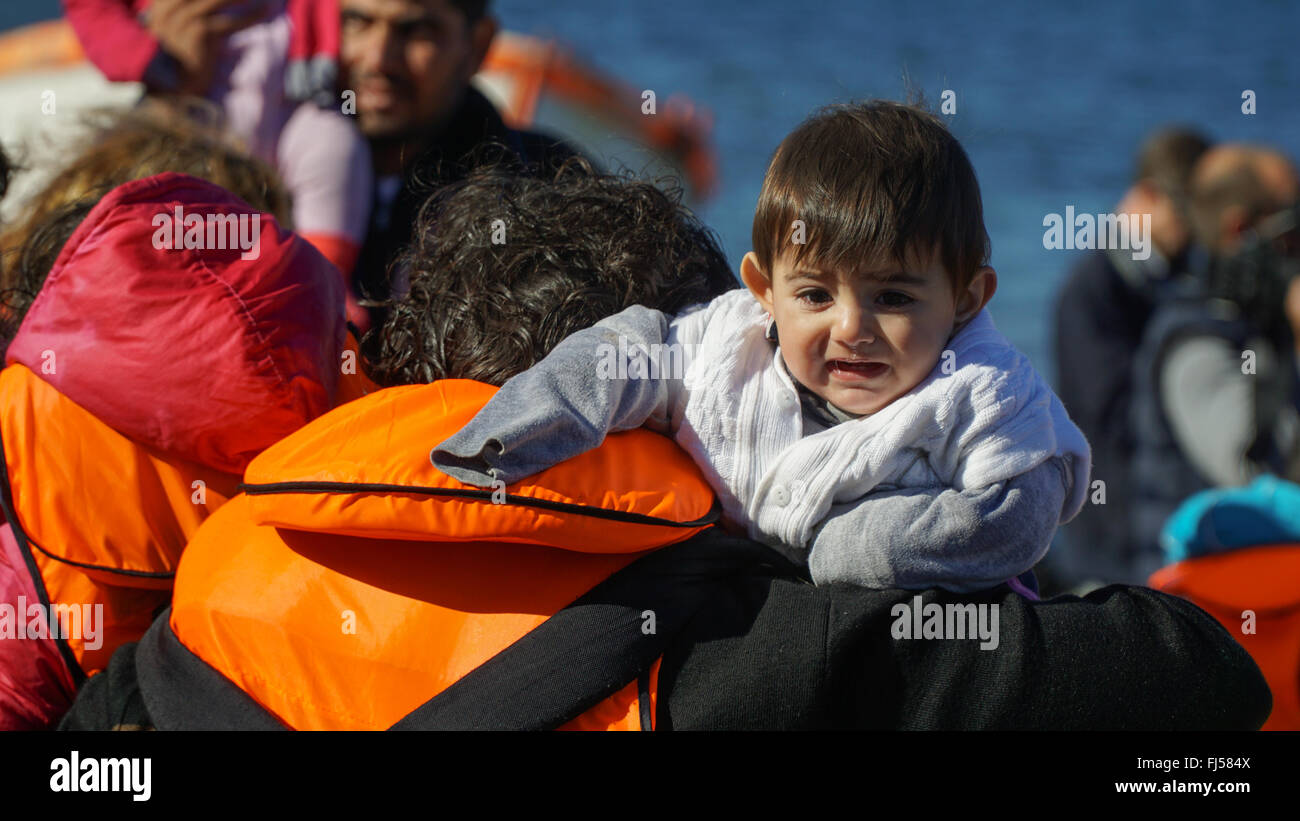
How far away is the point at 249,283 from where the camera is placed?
1545 mm

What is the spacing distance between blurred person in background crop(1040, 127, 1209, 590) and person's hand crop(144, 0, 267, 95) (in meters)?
2.83

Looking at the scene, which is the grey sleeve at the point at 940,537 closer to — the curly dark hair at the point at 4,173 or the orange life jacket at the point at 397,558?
the orange life jacket at the point at 397,558

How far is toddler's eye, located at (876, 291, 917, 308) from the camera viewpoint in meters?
1.53

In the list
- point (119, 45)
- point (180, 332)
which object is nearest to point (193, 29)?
point (119, 45)

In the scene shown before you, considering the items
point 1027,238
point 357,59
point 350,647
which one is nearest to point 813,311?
point 350,647

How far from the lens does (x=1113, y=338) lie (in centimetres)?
450

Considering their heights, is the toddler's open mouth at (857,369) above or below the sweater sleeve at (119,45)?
below

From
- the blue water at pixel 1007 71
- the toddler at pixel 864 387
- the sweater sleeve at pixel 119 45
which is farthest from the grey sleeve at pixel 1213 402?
the blue water at pixel 1007 71

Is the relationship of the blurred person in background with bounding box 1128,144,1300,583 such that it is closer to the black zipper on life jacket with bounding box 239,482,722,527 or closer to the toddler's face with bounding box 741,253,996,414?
the toddler's face with bounding box 741,253,996,414

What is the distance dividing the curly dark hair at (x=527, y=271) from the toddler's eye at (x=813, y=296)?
20cm

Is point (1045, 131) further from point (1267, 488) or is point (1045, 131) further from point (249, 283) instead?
point (249, 283)

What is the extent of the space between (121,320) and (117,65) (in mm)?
1879

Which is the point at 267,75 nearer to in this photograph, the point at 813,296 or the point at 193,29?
the point at 193,29

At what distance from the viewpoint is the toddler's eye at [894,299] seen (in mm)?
1526
